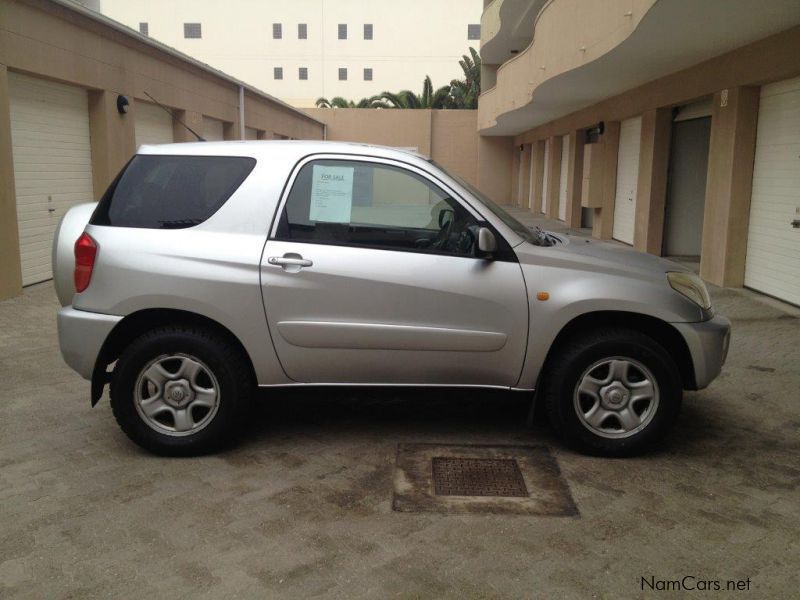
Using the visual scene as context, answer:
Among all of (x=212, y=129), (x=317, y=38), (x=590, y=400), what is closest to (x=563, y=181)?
(x=212, y=129)

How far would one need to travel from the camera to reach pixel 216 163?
4.71 meters

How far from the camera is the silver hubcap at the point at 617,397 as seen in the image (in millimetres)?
4535

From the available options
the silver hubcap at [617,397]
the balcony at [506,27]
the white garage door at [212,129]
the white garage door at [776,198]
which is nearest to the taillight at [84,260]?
the silver hubcap at [617,397]

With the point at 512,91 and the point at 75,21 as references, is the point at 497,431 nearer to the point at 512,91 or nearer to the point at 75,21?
the point at 75,21

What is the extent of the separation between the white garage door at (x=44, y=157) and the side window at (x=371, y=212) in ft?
23.2

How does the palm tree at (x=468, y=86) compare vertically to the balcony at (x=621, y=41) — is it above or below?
above

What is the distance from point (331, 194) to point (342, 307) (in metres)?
0.68

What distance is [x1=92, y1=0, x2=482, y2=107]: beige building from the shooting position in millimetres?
67188

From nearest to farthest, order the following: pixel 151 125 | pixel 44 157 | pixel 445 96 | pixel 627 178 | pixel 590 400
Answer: pixel 590 400, pixel 44 157, pixel 151 125, pixel 627 178, pixel 445 96

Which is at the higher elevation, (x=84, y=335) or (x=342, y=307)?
(x=342, y=307)

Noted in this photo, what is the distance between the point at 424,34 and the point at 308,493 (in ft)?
226

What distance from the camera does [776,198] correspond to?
9.82m

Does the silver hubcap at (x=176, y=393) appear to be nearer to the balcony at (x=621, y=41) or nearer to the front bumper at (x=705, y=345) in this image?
the front bumper at (x=705, y=345)

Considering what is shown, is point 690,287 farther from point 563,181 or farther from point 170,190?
point 563,181
